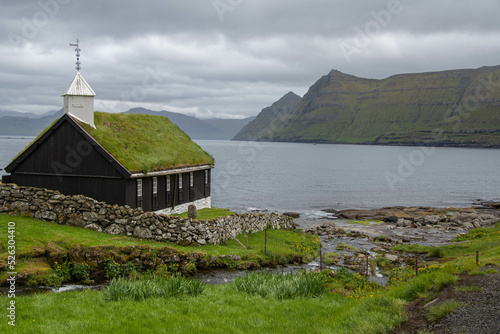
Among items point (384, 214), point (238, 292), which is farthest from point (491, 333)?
point (384, 214)

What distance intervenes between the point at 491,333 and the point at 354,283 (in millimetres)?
10250

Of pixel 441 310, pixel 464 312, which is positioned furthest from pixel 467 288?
pixel 441 310

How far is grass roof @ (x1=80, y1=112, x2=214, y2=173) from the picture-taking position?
2869 centimetres

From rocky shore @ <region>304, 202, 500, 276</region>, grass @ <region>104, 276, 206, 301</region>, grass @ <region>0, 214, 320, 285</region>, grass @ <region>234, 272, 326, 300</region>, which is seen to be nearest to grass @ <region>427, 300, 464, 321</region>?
grass @ <region>234, 272, 326, 300</region>

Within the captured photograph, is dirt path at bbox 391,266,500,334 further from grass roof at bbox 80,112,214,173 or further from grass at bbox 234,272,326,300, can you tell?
grass roof at bbox 80,112,214,173

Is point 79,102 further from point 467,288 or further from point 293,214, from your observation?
point 293,214

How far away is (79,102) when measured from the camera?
97.7 ft

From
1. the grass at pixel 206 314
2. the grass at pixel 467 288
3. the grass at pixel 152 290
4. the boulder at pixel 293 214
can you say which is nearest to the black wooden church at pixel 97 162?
the grass at pixel 152 290

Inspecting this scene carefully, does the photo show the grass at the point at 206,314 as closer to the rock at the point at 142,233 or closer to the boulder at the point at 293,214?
the rock at the point at 142,233

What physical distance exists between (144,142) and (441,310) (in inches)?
1023

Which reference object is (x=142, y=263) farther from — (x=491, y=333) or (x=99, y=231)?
(x=491, y=333)

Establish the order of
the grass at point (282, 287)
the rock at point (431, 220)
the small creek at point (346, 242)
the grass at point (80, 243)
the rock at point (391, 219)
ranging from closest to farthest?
the grass at point (282, 287), the small creek at point (346, 242), the grass at point (80, 243), the rock at point (431, 220), the rock at point (391, 219)

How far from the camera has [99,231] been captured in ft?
82.3

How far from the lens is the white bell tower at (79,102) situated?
2959cm
